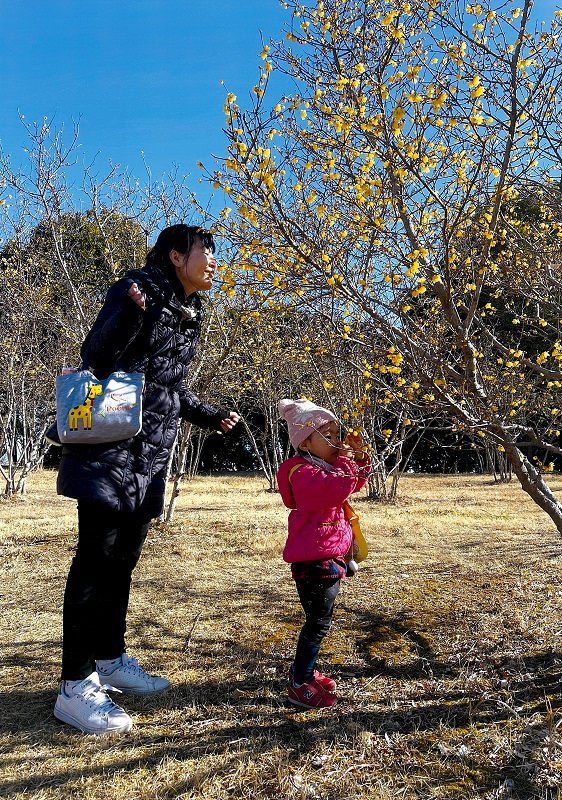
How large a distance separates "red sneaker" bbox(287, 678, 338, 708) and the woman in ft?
2.17

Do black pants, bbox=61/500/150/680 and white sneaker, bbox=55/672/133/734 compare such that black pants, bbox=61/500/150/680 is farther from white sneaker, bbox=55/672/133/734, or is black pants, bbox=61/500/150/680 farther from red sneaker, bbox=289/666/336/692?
red sneaker, bbox=289/666/336/692

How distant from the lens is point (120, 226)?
326 inches

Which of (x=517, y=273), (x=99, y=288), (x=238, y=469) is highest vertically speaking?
(x=99, y=288)

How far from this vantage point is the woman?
237 centimetres

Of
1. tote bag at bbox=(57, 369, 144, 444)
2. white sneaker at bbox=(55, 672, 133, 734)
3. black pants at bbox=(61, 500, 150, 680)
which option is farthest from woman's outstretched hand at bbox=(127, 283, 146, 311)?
white sneaker at bbox=(55, 672, 133, 734)

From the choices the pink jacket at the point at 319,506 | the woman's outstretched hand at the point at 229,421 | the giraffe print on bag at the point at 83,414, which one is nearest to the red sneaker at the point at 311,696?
the pink jacket at the point at 319,506

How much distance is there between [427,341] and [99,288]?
8.29 meters

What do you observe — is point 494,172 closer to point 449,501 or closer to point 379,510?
point 379,510

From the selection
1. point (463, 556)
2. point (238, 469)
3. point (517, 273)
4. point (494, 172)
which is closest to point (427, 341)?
point (494, 172)

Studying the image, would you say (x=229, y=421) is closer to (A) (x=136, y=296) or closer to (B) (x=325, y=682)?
(A) (x=136, y=296)

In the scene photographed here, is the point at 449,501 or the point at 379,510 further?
the point at 449,501

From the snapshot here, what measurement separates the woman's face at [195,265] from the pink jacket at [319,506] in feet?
3.04

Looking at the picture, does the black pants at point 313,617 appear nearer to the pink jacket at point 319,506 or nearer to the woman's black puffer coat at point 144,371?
the pink jacket at point 319,506

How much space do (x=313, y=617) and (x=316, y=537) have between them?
0.36 m
